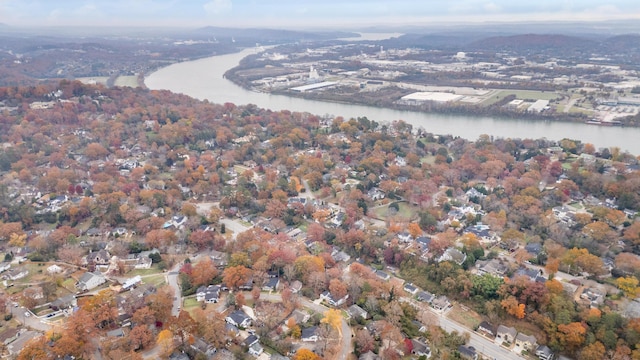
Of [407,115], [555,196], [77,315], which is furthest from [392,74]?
[77,315]

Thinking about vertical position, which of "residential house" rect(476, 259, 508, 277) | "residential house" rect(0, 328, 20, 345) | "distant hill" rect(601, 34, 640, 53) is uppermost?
"distant hill" rect(601, 34, 640, 53)

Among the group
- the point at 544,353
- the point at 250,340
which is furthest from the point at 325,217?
the point at 544,353

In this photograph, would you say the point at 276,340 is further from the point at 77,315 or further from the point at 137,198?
the point at 137,198

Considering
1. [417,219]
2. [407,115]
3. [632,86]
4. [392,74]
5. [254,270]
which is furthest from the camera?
[392,74]

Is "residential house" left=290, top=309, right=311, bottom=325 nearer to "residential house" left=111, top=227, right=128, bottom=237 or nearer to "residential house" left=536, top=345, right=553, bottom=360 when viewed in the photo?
"residential house" left=536, top=345, right=553, bottom=360

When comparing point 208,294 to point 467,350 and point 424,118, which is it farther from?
point 424,118

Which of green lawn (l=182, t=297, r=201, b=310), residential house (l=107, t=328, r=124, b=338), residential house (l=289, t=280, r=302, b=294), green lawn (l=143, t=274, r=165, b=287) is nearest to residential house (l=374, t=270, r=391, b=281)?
residential house (l=289, t=280, r=302, b=294)
